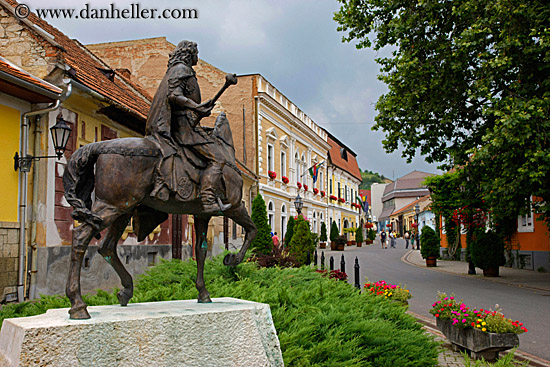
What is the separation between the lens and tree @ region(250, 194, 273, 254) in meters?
18.9

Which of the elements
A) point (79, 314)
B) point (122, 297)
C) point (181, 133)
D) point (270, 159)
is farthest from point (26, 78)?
point (270, 159)

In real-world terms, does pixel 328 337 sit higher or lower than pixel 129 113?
lower

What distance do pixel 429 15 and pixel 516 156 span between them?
186 inches

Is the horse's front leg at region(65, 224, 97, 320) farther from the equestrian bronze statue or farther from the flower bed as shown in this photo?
the flower bed

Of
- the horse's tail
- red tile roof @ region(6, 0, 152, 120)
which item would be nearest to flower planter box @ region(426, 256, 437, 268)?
red tile roof @ region(6, 0, 152, 120)

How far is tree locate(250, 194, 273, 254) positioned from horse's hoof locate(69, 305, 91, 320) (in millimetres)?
13498

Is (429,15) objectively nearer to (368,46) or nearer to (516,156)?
(368,46)

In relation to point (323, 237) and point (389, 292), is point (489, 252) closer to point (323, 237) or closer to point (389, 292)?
point (389, 292)

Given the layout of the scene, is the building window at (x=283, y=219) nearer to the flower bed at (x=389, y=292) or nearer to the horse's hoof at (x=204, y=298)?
the flower bed at (x=389, y=292)

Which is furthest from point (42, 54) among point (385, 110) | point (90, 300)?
point (385, 110)

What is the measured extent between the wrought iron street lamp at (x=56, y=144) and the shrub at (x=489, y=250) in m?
14.7

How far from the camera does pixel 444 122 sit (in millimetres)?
15023

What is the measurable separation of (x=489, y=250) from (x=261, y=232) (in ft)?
28.1

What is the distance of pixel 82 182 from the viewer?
14.8ft
